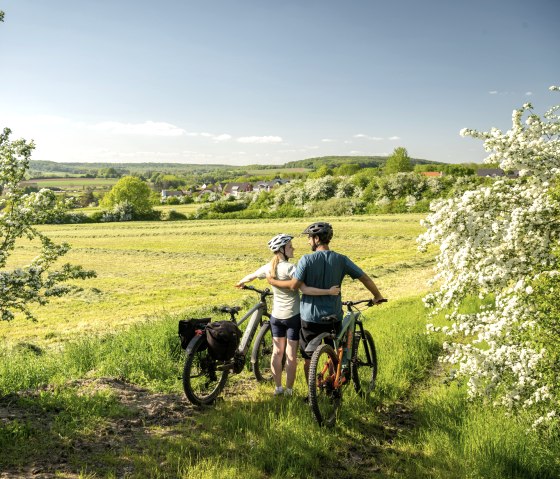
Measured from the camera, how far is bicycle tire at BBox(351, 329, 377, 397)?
6.53 m

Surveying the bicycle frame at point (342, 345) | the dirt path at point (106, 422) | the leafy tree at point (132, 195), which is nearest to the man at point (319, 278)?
the bicycle frame at point (342, 345)

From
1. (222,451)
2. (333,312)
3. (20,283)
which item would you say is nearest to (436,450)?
(333,312)

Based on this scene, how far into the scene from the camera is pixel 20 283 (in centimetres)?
623

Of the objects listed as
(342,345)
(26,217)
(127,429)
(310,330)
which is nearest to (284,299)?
(310,330)

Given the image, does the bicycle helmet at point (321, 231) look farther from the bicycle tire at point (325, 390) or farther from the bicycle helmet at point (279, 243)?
the bicycle tire at point (325, 390)

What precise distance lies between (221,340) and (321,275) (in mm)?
1535

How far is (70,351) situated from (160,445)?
3.57 meters

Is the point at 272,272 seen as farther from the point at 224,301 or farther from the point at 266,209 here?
the point at 266,209

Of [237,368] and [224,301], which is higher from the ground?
[237,368]

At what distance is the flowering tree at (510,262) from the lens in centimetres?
473

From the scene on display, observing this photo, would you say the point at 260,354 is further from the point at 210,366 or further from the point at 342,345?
the point at 342,345

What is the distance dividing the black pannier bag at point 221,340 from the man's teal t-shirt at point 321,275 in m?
1.02

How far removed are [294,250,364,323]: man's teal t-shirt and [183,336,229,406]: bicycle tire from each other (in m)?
1.41

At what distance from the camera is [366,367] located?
7.52 m
